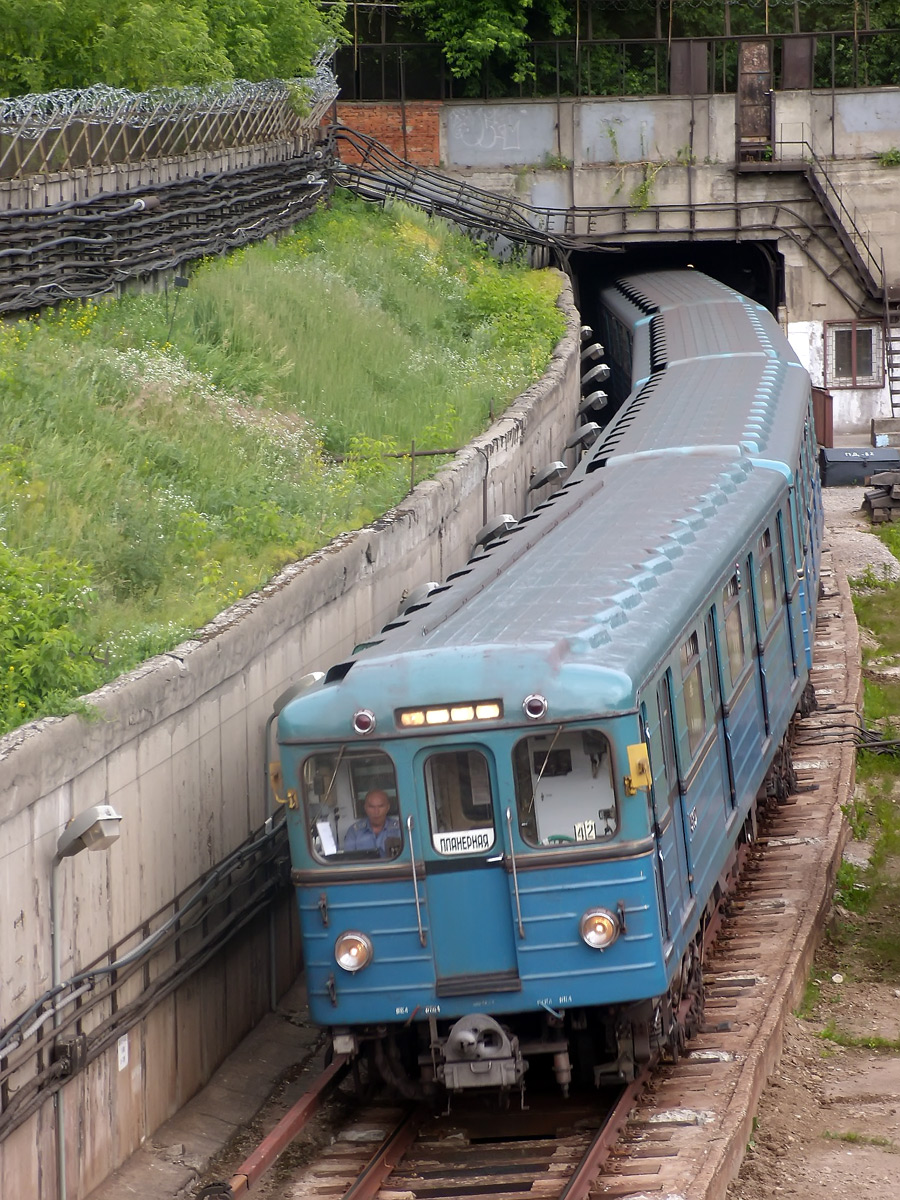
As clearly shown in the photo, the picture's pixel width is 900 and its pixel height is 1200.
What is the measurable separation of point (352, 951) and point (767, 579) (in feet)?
17.1

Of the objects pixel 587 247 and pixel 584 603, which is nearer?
pixel 584 603

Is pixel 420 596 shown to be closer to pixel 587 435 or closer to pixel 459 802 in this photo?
pixel 459 802

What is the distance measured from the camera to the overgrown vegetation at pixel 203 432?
10.1m

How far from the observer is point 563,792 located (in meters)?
8.43

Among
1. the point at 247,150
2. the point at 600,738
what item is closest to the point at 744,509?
the point at 600,738

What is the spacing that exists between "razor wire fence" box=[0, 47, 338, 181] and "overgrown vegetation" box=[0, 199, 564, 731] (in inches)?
67.7

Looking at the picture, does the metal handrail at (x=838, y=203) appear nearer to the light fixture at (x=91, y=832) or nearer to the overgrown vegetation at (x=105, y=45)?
the overgrown vegetation at (x=105, y=45)

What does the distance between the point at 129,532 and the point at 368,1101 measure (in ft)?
14.7

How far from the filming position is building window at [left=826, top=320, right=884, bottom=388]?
3566cm

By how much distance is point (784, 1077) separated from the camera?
9.70 meters

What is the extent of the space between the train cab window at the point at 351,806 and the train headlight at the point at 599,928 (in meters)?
1.02

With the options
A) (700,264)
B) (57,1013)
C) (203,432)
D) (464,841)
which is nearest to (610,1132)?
(464,841)

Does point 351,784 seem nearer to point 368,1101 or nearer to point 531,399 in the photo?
point 368,1101

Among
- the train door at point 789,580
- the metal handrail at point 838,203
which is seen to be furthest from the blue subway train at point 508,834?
the metal handrail at point 838,203
